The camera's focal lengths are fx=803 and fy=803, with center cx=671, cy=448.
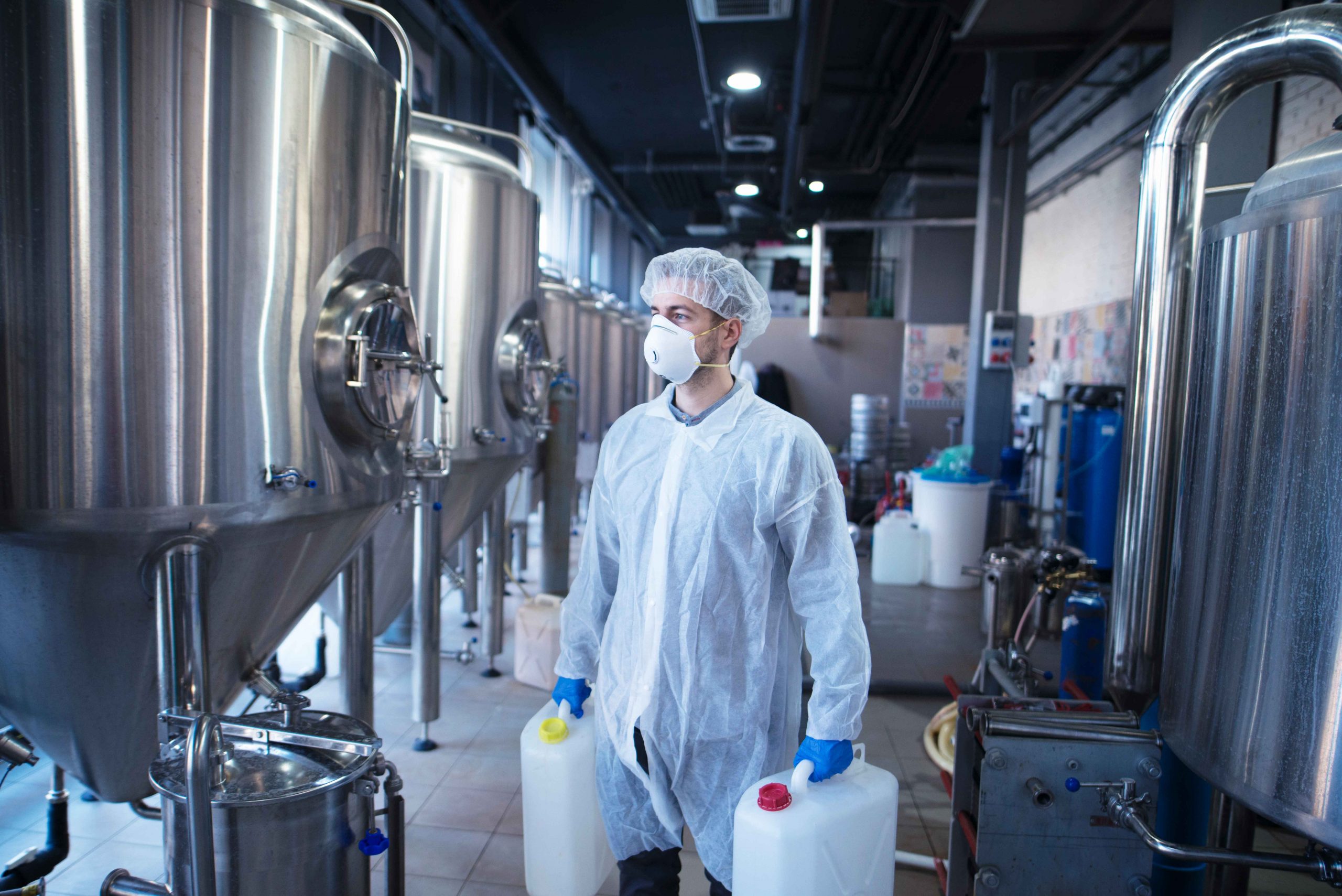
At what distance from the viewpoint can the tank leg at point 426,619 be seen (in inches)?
104

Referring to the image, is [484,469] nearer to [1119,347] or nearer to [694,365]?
[694,365]

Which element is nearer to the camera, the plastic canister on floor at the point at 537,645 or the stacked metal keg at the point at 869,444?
the plastic canister on floor at the point at 537,645

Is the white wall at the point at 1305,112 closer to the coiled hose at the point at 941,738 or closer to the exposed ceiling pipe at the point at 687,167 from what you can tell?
the coiled hose at the point at 941,738

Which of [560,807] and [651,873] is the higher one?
[560,807]

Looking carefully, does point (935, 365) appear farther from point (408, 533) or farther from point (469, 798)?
point (469, 798)

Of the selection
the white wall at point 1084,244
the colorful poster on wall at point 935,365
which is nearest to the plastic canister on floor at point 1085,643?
the white wall at point 1084,244

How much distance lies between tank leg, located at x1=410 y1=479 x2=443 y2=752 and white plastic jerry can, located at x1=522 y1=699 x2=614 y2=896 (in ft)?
4.01

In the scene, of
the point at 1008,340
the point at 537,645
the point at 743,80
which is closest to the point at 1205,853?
the point at 537,645

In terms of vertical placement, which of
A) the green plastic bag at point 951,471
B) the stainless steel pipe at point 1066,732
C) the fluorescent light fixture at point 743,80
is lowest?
the stainless steel pipe at point 1066,732

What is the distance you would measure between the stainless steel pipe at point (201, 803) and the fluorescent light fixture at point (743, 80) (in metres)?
4.40

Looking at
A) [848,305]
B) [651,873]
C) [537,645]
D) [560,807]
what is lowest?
[537,645]

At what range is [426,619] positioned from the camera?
2.69 m

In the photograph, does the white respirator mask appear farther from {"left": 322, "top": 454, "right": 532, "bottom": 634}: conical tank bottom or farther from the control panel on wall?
the control panel on wall

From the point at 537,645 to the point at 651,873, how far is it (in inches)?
68.4
